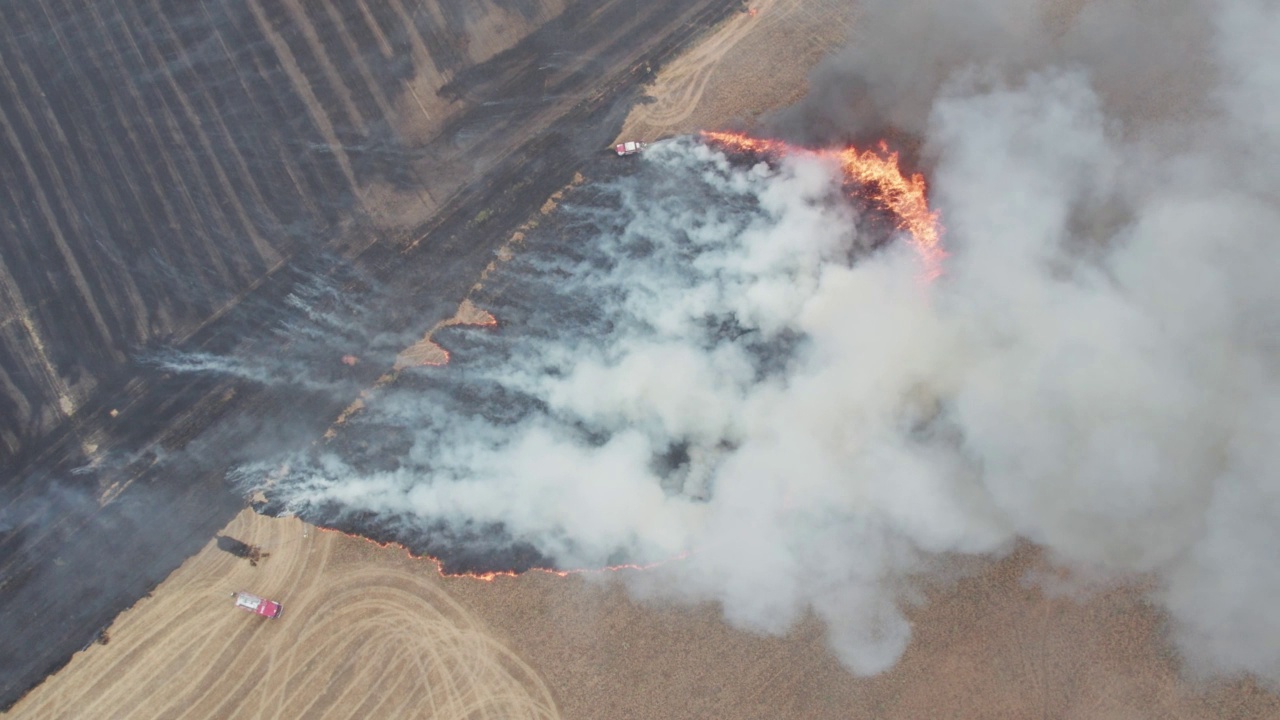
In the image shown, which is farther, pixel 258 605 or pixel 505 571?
pixel 505 571

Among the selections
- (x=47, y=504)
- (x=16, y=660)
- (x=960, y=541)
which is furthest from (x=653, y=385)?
(x=16, y=660)

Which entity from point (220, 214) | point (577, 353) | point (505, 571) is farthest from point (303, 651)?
point (220, 214)

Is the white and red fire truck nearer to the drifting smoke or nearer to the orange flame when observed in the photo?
the drifting smoke

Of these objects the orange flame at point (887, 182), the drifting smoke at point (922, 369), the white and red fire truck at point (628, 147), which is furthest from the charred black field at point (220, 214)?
the orange flame at point (887, 182)

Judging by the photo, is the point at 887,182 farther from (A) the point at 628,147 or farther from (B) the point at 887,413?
(A) the point at 628,147

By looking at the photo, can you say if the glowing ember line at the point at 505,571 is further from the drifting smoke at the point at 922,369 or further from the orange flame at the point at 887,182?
the orange flame at the point at 887,182

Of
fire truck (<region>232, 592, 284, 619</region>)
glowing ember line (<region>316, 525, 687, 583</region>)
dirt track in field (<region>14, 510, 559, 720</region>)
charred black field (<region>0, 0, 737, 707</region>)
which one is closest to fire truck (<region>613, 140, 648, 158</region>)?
charred black field (<region>0, 0, 737, 707</region>)
